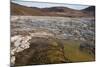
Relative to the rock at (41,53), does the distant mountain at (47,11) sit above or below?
above

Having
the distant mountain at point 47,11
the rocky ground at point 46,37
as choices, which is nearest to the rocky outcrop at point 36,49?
the rocky ground at point 46,37

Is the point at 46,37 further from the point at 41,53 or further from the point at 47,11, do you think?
the point at 47,11

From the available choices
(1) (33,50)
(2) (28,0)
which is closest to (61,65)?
(1) (33,50)

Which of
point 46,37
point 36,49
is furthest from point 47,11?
point 36,49

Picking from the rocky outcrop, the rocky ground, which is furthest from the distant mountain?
the rocky outcrop

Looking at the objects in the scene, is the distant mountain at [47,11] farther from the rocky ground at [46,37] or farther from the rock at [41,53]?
the rock at [41,53]

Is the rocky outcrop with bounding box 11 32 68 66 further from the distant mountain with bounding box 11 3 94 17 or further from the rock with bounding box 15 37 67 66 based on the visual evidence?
Result: the distant mountain with bounding box 11 3 94 17
